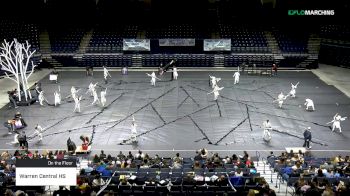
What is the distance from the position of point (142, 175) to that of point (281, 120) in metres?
13.5

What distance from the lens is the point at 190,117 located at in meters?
28.6

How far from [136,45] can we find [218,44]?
30.3ft

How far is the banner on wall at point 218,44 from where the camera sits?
4659 centimetres

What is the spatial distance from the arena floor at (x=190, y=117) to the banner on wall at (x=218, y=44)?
8448 millimetres

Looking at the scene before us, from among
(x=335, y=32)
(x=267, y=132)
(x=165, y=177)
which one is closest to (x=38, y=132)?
(x=165, y=177)

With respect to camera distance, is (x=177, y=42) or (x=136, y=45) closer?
(x=136, y=45)

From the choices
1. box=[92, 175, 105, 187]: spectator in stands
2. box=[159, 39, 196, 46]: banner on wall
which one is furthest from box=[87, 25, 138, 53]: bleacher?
box=[92, 175, 105, 187]: spectator in stands

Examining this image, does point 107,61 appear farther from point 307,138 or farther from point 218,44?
point 307,138

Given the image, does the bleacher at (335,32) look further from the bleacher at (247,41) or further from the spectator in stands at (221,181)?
the spectator in stands at (221,181)

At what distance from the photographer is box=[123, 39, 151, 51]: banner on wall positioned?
154 ft

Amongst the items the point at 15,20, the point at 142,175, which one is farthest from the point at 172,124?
the point at 15,20

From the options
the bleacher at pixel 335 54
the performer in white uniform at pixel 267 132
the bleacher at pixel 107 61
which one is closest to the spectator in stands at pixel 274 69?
the bleacher at pixel 335 54

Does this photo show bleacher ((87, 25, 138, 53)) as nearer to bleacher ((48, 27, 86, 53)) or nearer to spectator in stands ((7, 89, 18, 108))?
bleacher ((48, 27, 86, 53))

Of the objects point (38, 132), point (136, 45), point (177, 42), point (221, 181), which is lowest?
point (38, 132)
